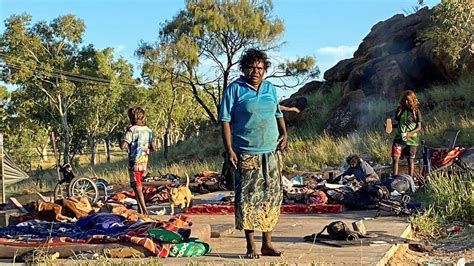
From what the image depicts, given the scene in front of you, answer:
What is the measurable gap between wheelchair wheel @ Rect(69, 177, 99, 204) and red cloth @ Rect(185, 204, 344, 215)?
3.00 meters

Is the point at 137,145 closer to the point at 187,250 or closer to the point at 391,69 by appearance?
the point at 187,250

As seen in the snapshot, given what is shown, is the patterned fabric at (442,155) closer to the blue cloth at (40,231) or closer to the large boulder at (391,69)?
the blue cloth at (40,231)

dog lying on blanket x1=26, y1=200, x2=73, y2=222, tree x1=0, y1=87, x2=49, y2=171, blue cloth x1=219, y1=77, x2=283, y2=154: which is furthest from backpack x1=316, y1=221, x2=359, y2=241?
tree x1=0, y1=87, x2=49, y2=171

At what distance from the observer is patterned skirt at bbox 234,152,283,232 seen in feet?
20.6

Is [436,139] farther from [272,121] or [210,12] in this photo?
[210,12]

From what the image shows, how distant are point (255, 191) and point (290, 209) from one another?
13.6 ft

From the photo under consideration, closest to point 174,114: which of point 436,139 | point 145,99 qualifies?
point 145,99

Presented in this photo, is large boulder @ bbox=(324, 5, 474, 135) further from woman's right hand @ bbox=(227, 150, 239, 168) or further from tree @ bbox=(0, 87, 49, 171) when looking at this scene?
tree @ bbox=(0, 87, 49, 171)

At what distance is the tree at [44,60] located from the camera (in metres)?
48.1

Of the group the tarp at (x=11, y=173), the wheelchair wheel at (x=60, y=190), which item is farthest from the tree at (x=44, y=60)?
the wheelchair wheel at (x=60, y=190)

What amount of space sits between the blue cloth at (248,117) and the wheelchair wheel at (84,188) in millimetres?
7006

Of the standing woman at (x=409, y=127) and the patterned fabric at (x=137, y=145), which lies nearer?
the patterned fabric at (x=137, y=145)

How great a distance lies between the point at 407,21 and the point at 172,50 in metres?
12.7

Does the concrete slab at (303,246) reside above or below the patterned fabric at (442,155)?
below
